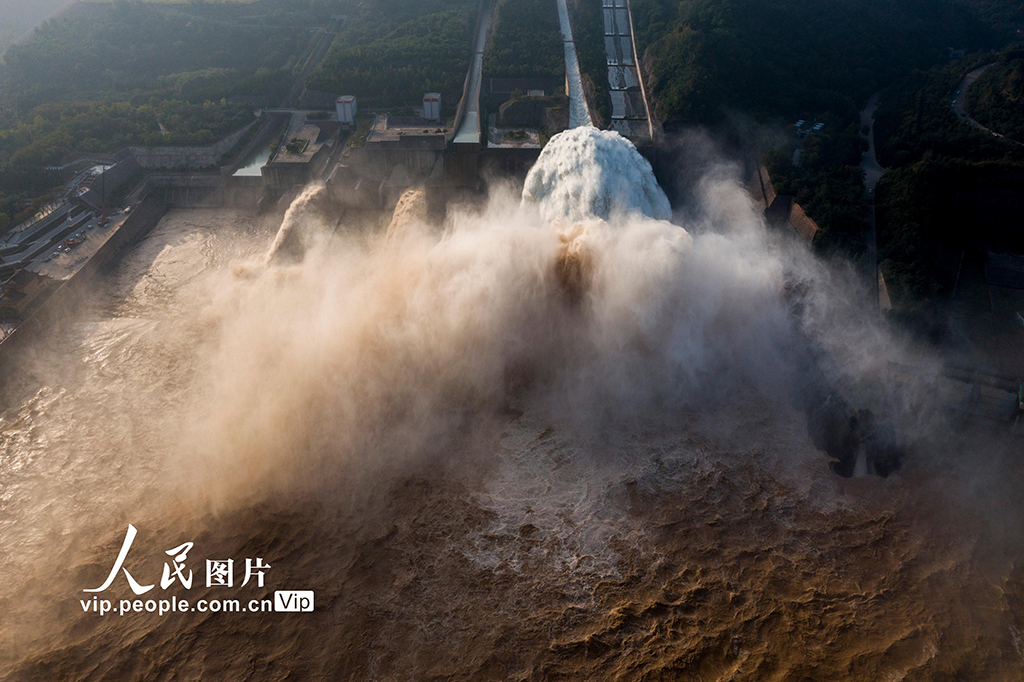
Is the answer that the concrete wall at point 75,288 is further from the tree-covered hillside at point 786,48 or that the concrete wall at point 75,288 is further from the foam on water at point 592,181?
the tree-covered hillside at point 786,48

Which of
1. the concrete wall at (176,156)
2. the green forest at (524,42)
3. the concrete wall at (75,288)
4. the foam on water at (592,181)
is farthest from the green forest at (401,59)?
the concrete wall at (75,288)

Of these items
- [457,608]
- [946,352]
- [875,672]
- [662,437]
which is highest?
[946,352]

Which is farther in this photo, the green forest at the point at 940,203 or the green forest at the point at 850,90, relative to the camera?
the green forest at the point at 850,90

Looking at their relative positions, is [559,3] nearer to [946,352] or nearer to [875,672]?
[946,352]

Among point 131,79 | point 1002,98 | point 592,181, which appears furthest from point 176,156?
point 1002,98

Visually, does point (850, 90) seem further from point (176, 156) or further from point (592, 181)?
point (176, 156)

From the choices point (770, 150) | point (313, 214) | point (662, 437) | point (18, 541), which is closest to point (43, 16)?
point (313, 214)

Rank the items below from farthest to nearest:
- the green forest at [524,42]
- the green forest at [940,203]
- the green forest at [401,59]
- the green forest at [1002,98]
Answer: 1. the green forest at [524,42]
2. the green forest at [401,59]
3. the green forest at [1002,98]
4. the green forest at [940,203]
